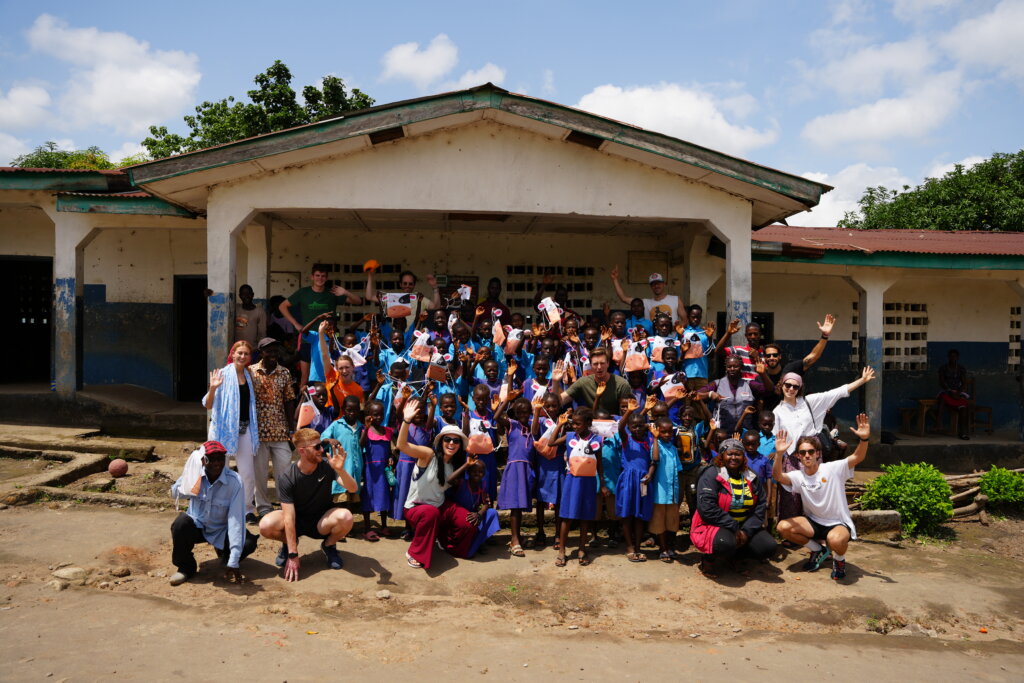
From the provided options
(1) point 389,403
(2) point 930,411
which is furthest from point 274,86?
(2) point 930,411

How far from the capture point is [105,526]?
5.93m

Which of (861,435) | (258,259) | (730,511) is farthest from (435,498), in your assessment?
(258,259)

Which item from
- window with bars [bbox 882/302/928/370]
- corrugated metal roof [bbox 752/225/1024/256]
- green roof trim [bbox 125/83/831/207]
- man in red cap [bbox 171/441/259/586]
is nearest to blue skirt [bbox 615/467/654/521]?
man in red cap [bbox 171/441/259/586]

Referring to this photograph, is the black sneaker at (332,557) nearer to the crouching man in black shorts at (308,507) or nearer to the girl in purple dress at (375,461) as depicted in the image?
the crouching man in black shorts at (308,507)

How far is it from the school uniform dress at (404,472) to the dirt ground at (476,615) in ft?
1.10

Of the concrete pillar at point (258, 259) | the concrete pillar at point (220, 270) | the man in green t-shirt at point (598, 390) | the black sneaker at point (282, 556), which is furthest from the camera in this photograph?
the concrete pillar at point (258, 259)

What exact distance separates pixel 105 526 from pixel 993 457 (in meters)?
11.2

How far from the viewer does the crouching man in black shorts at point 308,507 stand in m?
5.21

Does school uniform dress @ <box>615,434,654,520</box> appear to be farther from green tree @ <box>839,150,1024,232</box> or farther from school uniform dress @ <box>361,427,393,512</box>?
green tree @ <box>839,150,1024,232</box>

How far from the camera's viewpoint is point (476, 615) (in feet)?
16.1

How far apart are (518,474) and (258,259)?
505 centimetres

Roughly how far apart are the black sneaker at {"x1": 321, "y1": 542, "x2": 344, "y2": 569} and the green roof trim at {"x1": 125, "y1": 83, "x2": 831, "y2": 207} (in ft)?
13.4

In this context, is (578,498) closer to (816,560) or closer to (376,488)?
(376,488)

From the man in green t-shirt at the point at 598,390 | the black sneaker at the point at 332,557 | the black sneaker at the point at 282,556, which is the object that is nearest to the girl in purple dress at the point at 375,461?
the black sneaker at the point at 332,557
